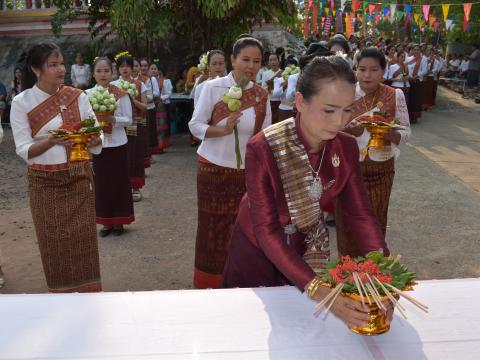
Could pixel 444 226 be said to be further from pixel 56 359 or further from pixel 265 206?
pixel 56 359

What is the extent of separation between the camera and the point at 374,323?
67.6 inches

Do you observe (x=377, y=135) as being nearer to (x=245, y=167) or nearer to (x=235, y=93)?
(x=235, y=93)

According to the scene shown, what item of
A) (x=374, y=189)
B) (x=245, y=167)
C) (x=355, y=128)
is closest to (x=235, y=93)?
(x=355, y=128)

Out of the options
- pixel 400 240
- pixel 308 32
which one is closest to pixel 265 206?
pixel 400 240

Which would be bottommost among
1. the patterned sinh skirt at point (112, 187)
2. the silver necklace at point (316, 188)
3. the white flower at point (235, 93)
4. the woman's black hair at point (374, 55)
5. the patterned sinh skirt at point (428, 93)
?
the patterned sinh skirt at point (428, 93)

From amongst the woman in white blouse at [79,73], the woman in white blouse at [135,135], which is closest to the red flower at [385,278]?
the woman in white blouse at [135,135]

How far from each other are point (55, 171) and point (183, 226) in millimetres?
2381

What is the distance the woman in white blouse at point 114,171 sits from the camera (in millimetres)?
5488

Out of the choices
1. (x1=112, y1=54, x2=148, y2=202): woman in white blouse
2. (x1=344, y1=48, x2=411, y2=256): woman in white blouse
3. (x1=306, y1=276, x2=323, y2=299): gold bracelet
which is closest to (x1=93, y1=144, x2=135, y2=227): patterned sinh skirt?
(x1=112, y1=54, x2=148, y2=202): woman in white blouse

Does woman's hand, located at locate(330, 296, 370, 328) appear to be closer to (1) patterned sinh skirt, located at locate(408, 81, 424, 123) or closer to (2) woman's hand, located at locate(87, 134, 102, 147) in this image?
(2) woman's hand, located at locate(87, 134, 102, 147)

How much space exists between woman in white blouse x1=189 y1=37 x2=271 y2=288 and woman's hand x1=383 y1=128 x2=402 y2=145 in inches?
33.8

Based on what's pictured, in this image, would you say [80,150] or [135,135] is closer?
[80,150]

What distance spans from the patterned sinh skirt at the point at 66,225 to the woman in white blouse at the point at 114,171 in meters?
1.66

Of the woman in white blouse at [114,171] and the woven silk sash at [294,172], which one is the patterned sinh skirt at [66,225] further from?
the woven silk sash at [294,172]
